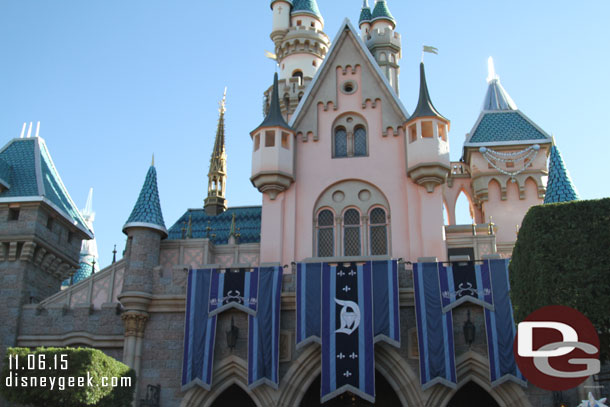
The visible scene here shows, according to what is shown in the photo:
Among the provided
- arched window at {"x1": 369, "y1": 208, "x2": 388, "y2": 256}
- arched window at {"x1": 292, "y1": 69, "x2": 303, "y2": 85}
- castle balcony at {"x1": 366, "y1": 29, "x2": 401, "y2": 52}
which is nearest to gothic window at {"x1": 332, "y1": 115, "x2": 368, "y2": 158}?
arched window at {"x1": 369, "y1": 208, "x2": 388, "y2": 256}

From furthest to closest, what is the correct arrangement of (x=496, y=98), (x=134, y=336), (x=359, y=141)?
(x=496, y=98) < (x=359, y=141) < (x=134, y=336)

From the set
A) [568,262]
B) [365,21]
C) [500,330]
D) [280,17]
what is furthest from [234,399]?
[365,21]

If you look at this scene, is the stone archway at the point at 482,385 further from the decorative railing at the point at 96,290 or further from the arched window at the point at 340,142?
the decorative railing at the point at 96,290

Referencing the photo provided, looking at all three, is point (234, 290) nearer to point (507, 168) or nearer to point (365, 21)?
point (507, 168)

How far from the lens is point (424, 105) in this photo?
27.6 m

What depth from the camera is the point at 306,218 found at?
27.3 metres

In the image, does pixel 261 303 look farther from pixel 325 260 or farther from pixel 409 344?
pixel 409 344

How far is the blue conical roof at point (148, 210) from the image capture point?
85.7 feet

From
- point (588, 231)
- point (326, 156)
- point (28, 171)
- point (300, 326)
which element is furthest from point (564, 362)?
point (28, 171)

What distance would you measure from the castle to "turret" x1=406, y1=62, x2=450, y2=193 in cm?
6

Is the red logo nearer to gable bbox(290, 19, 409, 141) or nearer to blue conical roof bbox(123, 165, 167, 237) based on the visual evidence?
gable bbox(290, 19, 409, 141)

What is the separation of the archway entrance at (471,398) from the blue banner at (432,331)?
3.26 metres

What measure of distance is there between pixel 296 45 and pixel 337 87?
1625cm

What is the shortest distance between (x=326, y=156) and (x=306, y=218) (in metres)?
2.72
